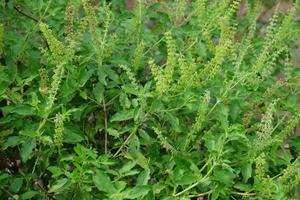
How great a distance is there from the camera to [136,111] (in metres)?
2.64

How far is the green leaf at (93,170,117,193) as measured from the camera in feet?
7.79

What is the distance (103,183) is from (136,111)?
1.26ft

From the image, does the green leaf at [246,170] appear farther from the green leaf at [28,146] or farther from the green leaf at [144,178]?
→ the green leaf at [28,146]

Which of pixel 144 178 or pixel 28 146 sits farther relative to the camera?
pixel 28 146

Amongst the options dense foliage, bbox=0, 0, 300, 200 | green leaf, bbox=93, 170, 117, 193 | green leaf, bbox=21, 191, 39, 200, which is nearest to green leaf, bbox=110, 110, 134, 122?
dense foliage, bbox=0, 0, 300, 200

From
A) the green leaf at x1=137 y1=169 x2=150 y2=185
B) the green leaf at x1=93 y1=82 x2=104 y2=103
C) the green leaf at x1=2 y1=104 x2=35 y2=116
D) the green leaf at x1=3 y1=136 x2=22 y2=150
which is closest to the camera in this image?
the green leaf at x1=137 y1=169 x2=150 y2=185

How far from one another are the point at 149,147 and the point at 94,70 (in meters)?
0.41

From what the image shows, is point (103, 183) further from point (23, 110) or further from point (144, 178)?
point (23, 110)

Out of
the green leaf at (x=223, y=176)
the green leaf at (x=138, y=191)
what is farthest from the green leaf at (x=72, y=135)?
the green leaf at (x=223, y=176)

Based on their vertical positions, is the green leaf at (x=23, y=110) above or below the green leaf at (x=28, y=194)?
above

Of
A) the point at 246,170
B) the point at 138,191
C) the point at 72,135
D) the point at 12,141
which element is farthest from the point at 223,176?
the point at 12,141

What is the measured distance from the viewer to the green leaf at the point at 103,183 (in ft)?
7.79

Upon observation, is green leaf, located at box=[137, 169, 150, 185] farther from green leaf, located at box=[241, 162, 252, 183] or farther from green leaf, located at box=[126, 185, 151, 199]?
green leaf, located at box=[241, 162, 252, 183]

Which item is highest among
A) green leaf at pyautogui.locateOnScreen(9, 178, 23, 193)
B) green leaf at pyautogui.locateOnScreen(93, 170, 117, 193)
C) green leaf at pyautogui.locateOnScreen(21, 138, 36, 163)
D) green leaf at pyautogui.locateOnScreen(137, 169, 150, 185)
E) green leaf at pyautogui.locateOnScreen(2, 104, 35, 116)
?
green leaf at pyautogui.locateOnScreen(2, 104, 35, 116)
